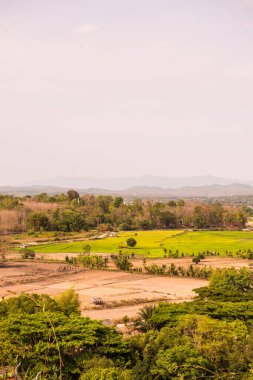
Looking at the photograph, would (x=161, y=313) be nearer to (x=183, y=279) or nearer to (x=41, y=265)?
(x=183, y=279)

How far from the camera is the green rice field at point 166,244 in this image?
76.6 m

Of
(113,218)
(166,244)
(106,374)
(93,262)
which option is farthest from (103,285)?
(113,218)

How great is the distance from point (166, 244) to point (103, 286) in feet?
122

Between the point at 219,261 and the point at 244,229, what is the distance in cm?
5347

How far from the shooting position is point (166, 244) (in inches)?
3305

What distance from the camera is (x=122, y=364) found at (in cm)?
2080

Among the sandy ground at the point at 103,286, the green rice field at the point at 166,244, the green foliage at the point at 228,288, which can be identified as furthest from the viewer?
the green rice field at the point at 166,244

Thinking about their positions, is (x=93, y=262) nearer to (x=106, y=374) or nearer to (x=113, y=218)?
(x=106, y=374)

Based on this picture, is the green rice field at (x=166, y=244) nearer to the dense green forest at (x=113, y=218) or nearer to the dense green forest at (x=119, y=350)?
the dense green forest at (x=113, y=218)

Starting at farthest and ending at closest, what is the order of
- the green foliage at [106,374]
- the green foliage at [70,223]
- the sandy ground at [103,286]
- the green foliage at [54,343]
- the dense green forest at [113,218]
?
the dense green forest at [113,218]
the green foliage at [70,223]
the sandy ground at [103,286]
the green foliage at [54,343]
the green foliage at [106,374]

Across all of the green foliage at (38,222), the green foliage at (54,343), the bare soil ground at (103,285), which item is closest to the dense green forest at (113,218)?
the green foliage at (38,222)

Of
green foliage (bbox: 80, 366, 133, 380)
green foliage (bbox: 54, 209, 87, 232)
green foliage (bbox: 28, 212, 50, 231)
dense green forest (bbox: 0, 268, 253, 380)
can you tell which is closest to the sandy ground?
dense green forest (bbox: 0, 268, 253, 380)

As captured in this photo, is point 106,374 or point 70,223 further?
point 70,223

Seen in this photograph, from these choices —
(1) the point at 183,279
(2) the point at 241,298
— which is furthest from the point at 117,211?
(2) the point at 241,298
